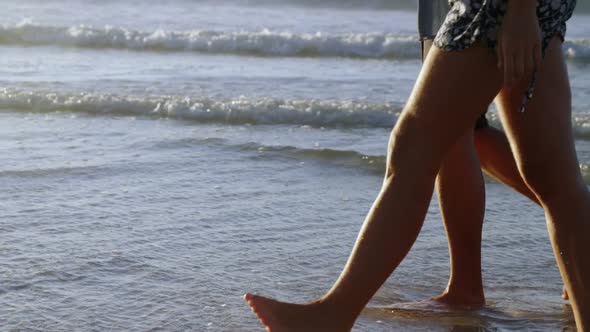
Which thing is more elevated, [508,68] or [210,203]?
[508,68]

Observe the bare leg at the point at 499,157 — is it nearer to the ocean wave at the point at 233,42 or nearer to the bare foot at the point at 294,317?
the bare foot at the point at 294,317

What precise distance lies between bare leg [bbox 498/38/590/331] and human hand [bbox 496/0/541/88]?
0.11 m

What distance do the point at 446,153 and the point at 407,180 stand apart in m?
0.12

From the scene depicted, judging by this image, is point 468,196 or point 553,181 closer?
point 553,181

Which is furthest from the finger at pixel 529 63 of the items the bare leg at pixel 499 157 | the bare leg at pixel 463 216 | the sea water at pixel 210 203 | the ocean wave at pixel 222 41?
the ocean wave at pixel 222 41

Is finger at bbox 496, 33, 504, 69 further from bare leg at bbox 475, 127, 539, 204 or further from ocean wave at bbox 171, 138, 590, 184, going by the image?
ocean wave at bbox 171, 138, 590, 184

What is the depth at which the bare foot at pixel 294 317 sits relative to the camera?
269 centimetres

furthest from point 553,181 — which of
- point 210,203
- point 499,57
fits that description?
point 210,203

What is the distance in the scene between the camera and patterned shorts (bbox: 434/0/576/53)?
2430mm

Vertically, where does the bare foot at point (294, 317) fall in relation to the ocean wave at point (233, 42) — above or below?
below

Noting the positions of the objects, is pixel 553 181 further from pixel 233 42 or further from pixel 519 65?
pixel 233 42

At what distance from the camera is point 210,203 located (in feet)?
15.2

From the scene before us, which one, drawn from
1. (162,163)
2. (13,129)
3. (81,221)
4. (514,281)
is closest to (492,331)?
(514,281)

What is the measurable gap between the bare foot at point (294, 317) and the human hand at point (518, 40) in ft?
2.41
